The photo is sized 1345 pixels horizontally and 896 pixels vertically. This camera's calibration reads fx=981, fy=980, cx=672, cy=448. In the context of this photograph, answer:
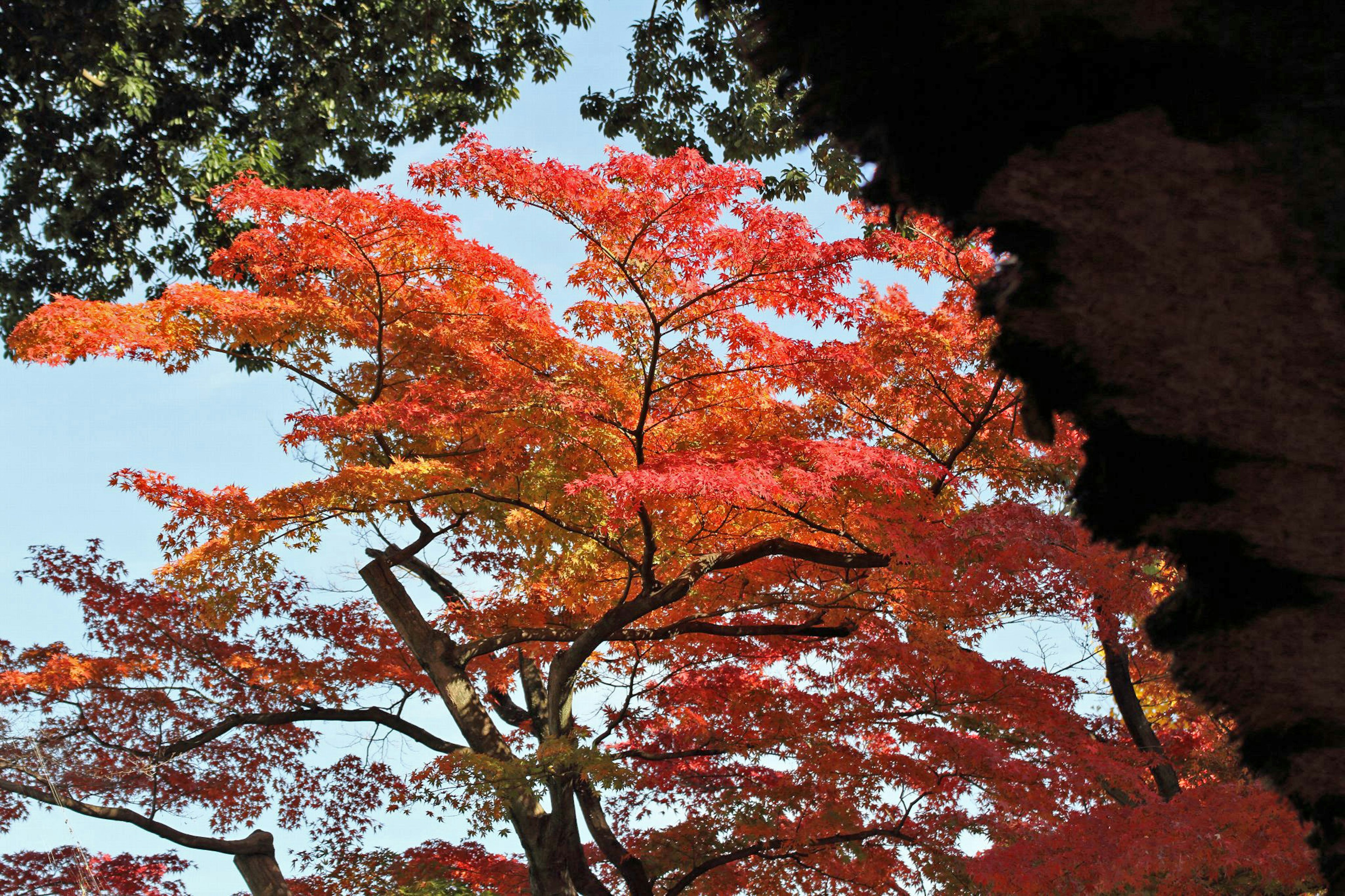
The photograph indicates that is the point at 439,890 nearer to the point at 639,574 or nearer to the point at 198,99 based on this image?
the point at 639,574

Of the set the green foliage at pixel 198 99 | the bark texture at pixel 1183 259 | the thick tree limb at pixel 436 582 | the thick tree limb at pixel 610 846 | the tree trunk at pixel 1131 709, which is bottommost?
the bark texture at pixel 1183 259

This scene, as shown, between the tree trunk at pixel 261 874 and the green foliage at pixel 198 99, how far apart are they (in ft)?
23.3

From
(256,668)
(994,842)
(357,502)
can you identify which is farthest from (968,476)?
(256,668)

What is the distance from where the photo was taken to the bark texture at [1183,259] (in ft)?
3.77

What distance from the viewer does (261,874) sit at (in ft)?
33.1

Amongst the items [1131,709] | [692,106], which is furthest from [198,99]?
[1131,709]

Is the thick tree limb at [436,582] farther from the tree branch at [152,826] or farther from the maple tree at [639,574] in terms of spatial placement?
the tree branch at [152,826]

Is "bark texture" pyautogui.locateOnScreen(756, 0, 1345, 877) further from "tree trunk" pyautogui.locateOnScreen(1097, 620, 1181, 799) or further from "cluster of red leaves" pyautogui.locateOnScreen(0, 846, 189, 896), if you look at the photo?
"cluster of red leaves" pyautogui.locateOnScreen(0, 846, 189, 896)

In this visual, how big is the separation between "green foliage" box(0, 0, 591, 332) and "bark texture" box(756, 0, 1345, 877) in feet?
35.1

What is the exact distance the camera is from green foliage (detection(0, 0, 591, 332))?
36.4ft

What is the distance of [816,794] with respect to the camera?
9664 millimetres

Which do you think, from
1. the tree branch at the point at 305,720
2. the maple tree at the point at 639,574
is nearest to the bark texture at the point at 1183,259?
the maple tree at the point at 639,574

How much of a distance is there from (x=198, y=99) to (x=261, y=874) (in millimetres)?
8824

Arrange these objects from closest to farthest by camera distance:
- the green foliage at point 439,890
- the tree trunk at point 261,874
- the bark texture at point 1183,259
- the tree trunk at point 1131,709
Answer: the bark texture at point 1183,259 < the green foliage at point 439,890 < the tree trunk at point 1131,709 < the tree trunk at point 261,874
